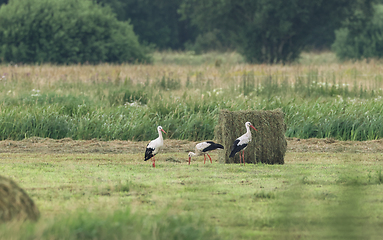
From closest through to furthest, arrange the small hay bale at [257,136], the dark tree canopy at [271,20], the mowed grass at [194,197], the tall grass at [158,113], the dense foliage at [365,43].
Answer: the mowed grass at [194,197], the small hay bale at [257,136], the tall grass at [158,113], the dark tree canopy at [271,20], the dense foliage at [365,43]

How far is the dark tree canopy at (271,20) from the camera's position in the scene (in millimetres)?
48344

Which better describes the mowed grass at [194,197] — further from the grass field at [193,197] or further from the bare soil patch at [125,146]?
the bare soil patch at [125,146]

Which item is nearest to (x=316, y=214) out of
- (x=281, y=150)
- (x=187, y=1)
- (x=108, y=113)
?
(x=281, y=150)

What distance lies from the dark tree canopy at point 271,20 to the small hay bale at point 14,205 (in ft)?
146

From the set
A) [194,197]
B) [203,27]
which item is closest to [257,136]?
[194,197]

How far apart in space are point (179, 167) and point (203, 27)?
4593cm

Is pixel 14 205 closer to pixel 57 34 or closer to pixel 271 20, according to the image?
pixel 57 34

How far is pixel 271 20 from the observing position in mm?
49469

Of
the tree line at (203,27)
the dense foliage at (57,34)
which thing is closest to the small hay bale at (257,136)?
the tree line at (203,27)

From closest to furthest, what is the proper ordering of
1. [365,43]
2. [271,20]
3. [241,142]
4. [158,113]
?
[241,142] → [158,113] → [271,20] → [365,43]

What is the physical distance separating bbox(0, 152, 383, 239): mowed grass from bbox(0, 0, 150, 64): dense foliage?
108 ft

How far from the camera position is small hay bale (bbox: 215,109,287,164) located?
32.6ft

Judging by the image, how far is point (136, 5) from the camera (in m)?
68.6

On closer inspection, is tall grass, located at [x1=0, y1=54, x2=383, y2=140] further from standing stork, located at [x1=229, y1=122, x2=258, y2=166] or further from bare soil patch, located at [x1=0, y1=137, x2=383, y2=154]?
standing stork, located at [x1=229, y1=122, x2=258, y2=166]
